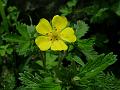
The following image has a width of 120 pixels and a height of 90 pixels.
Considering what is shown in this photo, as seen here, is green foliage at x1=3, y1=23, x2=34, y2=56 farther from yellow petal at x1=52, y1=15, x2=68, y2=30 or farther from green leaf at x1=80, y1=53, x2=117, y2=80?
green leaf at x1=80, y1=53, x2=117, y2=80

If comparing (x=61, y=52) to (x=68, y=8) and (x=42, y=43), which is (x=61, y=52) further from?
(x=68, y=8)

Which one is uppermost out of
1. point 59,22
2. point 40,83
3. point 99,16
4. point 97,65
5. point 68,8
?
point 68,8

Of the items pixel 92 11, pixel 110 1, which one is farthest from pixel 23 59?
pixel 110 1

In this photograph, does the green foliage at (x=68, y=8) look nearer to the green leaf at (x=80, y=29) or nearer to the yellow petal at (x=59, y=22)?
the green leaf at (x=80, y=29)

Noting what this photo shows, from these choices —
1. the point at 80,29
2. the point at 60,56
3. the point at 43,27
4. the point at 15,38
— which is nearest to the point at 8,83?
the point at 15,38

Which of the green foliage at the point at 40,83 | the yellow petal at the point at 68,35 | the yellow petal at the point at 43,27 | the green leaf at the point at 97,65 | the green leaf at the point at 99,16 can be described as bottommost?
the green foliage at the point at 40,83

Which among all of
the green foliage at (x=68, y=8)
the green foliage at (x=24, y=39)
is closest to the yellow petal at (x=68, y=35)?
the green foliage at (x=24, y=39)

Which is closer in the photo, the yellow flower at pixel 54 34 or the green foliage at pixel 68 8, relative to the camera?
the yellow flower at pixel 54 34
